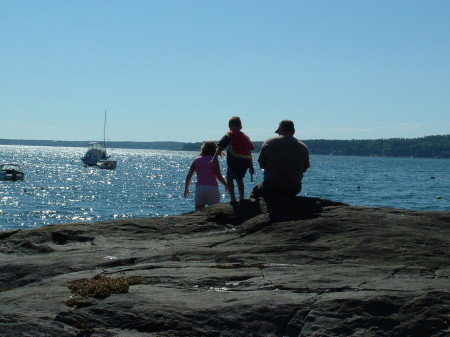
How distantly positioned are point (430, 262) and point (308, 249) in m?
1.38

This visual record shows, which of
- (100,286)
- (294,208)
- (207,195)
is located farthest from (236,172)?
(100,286)

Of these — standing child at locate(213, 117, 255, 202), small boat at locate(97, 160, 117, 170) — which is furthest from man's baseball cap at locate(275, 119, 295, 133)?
small boat at locate(97, 160, 117, 170)

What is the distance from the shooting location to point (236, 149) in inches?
431

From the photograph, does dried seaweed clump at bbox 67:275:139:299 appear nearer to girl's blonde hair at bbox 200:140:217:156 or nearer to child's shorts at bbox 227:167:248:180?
child's shorts at bbox 227:167:248:180

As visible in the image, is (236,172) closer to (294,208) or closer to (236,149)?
(236,149)

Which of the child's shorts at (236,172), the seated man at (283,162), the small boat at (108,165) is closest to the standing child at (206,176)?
the child's shorts at (236,172)

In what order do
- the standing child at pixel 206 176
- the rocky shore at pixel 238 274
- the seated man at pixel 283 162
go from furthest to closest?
the standing child at pixel 206 176 < the seated man at pixel 283 162 < the rocky shore at pixel 238 274

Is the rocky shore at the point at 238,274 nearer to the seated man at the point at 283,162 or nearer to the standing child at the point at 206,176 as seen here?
the seated man at the point at 283,162

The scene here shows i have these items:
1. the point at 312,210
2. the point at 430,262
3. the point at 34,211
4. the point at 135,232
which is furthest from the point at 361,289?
the point at 34,211

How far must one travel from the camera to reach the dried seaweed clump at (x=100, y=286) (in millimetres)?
6309

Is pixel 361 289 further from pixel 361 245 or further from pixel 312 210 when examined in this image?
pixel 312 210

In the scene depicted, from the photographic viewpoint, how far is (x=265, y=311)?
18.6 feet

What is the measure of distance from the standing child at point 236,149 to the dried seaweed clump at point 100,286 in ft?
14.2

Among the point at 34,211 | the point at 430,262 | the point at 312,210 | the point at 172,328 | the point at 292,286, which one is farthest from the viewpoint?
the point at 34,211
